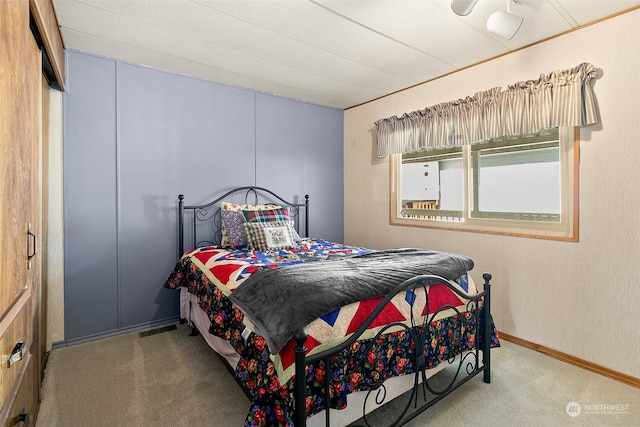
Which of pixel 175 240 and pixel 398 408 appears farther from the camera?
pixel 175 240

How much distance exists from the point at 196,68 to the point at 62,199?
1590mm

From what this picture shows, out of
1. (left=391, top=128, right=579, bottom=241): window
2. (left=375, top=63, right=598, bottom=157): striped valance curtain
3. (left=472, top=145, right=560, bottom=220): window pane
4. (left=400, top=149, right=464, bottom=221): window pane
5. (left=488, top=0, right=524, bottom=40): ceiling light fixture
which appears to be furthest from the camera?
(left=400, top=149, right=464, bottom=221): window pane

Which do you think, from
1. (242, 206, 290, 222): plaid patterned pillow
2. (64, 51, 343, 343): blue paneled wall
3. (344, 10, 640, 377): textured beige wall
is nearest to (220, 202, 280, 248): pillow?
(242, 206, 290, 222): plaid patterned pillow

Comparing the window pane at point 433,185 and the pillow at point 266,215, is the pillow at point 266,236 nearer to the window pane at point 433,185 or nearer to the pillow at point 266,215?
the pillow at point 266,215

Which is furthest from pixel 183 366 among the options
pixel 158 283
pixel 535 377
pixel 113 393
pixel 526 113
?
pixel 526 113

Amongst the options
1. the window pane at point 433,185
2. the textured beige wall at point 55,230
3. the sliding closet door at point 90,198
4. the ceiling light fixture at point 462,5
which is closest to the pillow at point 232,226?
the sliding closet door at point 90,198

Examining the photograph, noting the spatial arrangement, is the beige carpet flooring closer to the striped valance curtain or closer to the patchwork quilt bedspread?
the patchwork quilt bedspread

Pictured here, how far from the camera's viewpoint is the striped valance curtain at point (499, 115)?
225cm

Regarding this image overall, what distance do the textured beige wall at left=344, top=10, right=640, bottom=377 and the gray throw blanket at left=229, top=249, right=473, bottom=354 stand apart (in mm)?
954

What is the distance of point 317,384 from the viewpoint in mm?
1381

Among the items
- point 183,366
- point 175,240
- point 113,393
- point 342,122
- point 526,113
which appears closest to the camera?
point 113,393

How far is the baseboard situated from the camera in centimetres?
211

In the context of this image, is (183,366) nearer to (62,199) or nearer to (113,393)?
(113,393)

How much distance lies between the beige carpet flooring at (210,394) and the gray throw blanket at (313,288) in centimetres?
72
